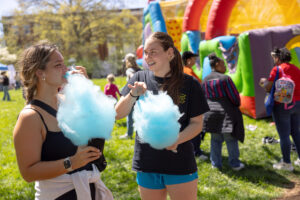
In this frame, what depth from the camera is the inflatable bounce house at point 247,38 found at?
20.2 feet

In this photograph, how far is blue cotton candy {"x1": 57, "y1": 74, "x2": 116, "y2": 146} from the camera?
4.20 ft

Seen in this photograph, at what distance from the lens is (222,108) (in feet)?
12.9

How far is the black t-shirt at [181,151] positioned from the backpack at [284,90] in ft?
7.72

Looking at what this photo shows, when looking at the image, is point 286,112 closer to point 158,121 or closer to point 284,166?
point 284,166

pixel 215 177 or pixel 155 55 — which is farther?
pixel 215 177

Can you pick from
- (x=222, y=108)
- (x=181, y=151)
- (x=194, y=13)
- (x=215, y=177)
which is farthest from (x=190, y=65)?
(x=194, y=13)

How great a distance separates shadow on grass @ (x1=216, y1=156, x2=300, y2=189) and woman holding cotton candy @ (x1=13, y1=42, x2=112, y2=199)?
115 inches

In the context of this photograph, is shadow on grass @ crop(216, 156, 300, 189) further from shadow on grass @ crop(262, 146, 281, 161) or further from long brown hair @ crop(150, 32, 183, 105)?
long brown hair @ crop(150, 32, 183, 105)

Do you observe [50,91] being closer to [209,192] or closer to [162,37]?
[162,37]

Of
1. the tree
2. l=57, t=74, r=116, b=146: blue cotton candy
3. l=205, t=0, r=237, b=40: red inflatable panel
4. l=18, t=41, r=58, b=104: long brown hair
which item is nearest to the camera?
l=57, t=74, r=116, b=146: blue cotton candy

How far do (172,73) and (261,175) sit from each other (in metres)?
2.84

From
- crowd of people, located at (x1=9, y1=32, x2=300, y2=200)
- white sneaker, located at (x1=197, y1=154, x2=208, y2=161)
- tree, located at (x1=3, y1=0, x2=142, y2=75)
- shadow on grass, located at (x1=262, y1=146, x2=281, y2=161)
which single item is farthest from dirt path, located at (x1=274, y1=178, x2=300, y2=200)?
tree, located at (x1=3, y1=0, x2=142, y2=75)

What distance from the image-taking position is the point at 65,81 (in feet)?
5.12

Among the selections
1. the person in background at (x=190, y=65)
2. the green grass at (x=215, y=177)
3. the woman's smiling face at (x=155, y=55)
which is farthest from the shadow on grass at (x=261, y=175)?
the woman's smiling face at (x=155, y=55)
